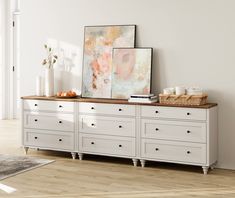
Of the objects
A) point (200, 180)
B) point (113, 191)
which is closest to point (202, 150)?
point (200, 180)

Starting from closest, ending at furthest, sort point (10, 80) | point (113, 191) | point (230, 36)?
point (113, 191), point (230, 36), point (10, 80)

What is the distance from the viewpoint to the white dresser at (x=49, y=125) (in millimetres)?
5508

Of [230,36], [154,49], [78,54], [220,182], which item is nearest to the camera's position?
[220,182]

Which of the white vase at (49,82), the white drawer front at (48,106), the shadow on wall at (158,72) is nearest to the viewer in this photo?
the shadow on wall at (158,72)

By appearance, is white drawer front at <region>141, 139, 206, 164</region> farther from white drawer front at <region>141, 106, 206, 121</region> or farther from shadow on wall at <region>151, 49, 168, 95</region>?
shadow on wall at <region>151, 49, 168, 95</region>

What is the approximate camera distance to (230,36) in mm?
4969

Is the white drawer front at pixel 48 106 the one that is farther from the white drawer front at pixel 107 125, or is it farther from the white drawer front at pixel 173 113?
the white drawer front at pixel 173 113

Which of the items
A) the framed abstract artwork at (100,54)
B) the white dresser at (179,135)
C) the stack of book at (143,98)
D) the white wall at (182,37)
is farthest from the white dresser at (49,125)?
the white dresser at (179,135)

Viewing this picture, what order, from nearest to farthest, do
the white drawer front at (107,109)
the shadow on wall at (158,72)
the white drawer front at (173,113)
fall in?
the white drawer front at (173,113) → the white drawer front at (107,109) → the shadow on wall at (158,72)

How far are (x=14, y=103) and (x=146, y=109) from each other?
4.43m

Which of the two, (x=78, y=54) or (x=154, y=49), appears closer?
(x=154, y=49)

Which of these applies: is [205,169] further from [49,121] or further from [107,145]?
A: [49,121]

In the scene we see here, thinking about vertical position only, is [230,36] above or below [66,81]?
above

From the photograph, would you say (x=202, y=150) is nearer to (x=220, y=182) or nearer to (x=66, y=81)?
(x=220, y=182)
